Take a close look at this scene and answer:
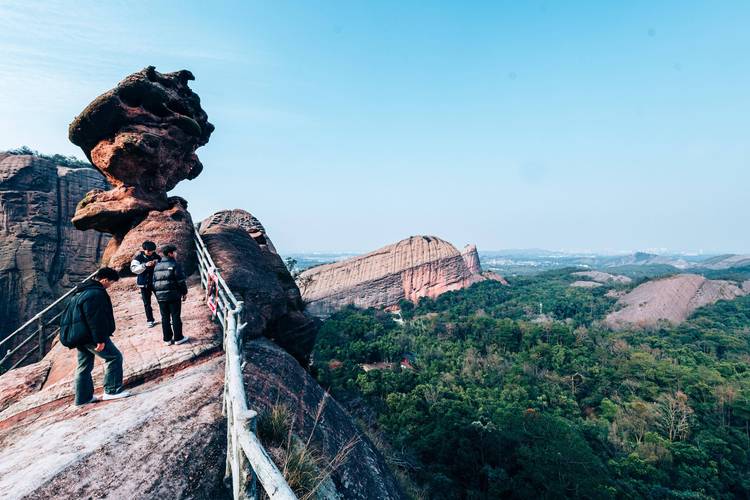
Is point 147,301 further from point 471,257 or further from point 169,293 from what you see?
point 471,257

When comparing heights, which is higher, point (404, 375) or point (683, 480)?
point (404, 375)

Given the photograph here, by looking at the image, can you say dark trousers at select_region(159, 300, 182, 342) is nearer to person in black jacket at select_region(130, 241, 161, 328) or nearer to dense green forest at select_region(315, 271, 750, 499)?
person in black jacket at select_region(130, 241, 161, 328)

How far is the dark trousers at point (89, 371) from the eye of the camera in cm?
356

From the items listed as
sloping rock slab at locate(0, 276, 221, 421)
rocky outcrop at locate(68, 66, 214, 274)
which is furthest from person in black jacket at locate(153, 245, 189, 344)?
rocky outcrop at locate(68, 66, 214, 274)

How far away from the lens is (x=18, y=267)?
52.3ft

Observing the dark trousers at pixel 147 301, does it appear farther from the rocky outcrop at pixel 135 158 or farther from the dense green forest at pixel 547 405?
the dense green forest at pixel 547 405

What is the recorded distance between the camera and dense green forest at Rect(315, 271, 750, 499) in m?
14.5

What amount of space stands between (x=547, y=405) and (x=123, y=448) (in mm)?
A: 28553

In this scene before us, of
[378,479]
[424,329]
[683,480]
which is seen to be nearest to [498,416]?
[683,480]

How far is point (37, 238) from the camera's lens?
54.6 ft

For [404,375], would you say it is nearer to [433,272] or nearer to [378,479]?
[378,479]

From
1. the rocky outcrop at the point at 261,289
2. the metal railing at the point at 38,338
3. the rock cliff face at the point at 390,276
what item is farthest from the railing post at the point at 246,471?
the rock cliff face at the point at 390,276

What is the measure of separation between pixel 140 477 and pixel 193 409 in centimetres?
88

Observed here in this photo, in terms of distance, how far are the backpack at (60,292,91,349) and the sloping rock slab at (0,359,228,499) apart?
69 cm
